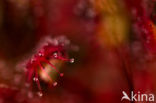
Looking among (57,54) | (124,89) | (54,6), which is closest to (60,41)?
(57,54)

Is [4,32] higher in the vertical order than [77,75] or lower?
higher

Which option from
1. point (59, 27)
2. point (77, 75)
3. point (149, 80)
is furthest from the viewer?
point (59, 27)

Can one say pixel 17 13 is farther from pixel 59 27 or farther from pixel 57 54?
pixel 57 54

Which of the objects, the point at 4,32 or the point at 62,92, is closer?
the point at 62,92

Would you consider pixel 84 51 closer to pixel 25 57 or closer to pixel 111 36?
pixel 111 36

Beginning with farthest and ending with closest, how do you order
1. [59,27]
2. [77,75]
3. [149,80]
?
[59,27]
[77,75]
[149,80]

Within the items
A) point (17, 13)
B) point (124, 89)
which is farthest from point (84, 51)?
point (17, 13)

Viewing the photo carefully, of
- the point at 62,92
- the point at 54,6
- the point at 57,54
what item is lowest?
the point at 62,92
